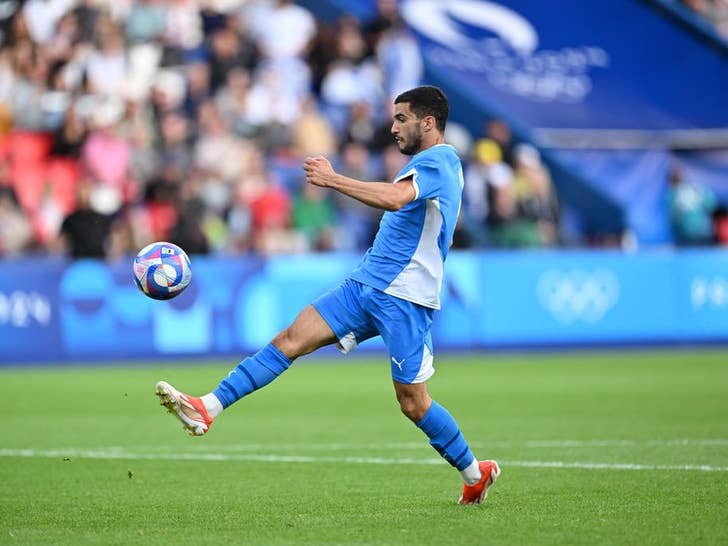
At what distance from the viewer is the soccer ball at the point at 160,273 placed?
842 cm

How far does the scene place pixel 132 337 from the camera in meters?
18.9

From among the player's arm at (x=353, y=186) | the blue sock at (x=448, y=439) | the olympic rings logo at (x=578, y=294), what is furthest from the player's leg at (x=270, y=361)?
the olympic rings logo at (x=578, y=294)

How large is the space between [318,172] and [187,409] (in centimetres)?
144

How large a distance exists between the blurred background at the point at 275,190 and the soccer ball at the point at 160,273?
1036cm

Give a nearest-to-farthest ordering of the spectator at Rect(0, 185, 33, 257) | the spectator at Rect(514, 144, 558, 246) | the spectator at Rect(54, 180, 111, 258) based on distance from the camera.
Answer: the spectator at Rect(54, 180, 111, 258) → the spectator at Rect(0, 185, 33, 257) → the spectator at Rect(514, 144, 558, 246)

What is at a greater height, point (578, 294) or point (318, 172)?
point (318, 172)

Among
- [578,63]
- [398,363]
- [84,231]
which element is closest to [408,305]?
[398,363]

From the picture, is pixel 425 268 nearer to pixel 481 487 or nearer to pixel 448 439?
pixel 448 439

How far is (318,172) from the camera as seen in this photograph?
24.4 feet

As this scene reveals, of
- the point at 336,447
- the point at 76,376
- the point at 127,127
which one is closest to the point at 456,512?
the point at 336,447

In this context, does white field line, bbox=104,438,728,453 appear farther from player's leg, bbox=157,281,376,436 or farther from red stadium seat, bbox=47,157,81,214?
red stadium seat, bbox=47,157,81,214

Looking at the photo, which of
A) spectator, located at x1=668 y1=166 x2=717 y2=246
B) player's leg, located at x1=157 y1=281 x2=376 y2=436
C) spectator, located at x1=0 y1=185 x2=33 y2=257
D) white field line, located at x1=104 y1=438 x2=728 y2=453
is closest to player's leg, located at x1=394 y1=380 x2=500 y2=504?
player's leg, located at x1=157 y1=281 x2=376 y2=436

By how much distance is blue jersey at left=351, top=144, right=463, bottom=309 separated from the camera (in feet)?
26.0

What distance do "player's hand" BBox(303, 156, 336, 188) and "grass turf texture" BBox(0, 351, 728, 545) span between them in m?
1.70
